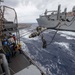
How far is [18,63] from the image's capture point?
6.56 metres

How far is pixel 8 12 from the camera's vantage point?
21.6 feet

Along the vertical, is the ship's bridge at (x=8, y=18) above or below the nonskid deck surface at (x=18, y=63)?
above

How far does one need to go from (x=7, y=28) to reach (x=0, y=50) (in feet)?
5.46

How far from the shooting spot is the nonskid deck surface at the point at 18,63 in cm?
588

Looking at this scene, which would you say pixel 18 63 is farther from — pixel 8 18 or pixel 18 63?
pixel 8 18

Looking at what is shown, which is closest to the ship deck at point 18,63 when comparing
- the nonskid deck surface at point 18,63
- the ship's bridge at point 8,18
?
the nonskid deck surface at point 18,63

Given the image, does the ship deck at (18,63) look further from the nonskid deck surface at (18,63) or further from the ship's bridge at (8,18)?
the ship's bridge at (8,18)

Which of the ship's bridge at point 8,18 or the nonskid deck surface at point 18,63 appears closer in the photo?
the nonskid deck surface at point 18,63

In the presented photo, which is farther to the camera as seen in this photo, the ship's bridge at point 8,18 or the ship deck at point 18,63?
the ship's bridge at point 8,18

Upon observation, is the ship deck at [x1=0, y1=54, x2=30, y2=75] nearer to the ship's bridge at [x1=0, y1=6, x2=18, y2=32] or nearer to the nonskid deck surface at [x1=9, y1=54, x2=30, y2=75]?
the nonskid deck surface at [x1=9, y1=54, x2=30, y2=75]

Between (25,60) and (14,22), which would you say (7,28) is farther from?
(25,60)

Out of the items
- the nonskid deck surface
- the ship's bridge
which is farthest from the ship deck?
the ship's bridge

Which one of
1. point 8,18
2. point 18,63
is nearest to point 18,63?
point 18,63

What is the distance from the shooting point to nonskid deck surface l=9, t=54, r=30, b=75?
588cm
